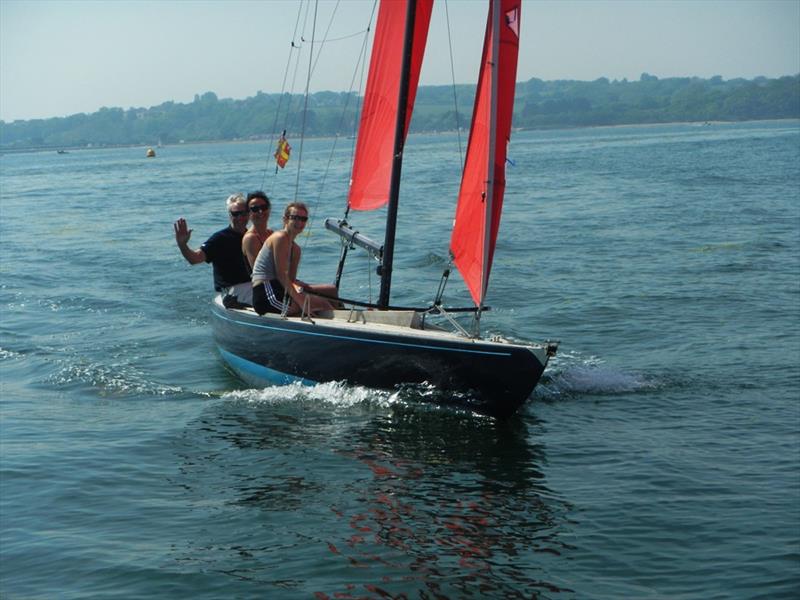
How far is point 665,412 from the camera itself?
12.2 meters

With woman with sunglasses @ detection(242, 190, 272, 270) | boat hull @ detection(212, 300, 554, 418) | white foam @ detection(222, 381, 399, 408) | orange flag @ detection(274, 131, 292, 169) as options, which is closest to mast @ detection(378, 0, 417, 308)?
boat hull @ detection(212, 300, 554, 418)

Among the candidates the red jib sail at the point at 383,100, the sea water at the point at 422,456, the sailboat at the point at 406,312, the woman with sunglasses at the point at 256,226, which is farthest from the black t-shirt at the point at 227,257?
the red jib sail at the point at 383,100

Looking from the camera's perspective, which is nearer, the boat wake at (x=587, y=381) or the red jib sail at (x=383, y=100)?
the red jib sail at (x=383, y=100)

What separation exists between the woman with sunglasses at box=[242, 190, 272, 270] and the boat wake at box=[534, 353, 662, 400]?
3749mm

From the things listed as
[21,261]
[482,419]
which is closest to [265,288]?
[482,419]

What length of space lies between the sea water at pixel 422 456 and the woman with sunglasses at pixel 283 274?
1.00 meters

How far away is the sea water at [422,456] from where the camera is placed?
8.03 meters

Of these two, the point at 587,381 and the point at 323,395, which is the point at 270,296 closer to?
the point at 323,395

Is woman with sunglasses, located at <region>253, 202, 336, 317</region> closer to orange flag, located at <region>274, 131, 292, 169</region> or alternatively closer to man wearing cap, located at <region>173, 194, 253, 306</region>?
man wearing cap, located at <region>173, 194, 253, 306</region>

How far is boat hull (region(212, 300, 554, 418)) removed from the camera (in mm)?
11109

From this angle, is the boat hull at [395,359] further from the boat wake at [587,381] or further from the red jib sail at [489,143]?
the boat wake at [587,381]

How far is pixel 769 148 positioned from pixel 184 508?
227 feet

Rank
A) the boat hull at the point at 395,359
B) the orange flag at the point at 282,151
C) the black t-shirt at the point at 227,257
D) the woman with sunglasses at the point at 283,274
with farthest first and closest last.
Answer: the orange flag at the point at 282,151
the black t-shirt at the point at 227,257
the woman with sunglasses at the point at 283,274
the boat hull at the point at 395,359

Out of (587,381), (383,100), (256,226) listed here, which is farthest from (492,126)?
(587,381)
